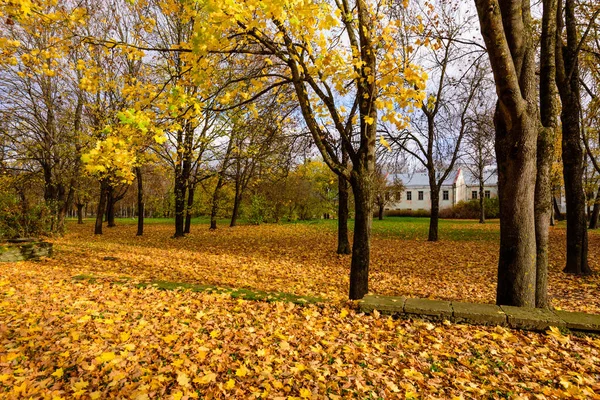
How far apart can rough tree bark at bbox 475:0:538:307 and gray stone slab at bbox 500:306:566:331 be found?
11.5 inches

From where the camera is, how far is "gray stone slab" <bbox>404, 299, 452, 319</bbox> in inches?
155

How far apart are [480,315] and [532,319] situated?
1.68ft

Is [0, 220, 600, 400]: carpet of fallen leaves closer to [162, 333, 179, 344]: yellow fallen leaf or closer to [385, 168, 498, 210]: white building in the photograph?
[162, 333, 179, 344]: yellow fallen leaf

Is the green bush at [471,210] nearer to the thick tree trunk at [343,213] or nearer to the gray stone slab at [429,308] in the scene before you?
the thick tree trunk at [343,213]

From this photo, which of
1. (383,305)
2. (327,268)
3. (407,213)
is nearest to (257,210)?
(327,268)

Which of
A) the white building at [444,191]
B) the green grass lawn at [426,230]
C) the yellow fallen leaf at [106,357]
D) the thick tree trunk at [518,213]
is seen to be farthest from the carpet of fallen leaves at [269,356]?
the white building at [444,191]

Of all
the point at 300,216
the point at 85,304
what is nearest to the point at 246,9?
the point at 85,304

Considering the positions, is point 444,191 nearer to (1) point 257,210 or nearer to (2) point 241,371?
(1) point 257,210

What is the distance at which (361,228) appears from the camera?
200 inches

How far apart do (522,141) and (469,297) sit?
3399 millimetres

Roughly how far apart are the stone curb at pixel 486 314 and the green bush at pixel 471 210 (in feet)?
120

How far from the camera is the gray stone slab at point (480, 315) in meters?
3.76

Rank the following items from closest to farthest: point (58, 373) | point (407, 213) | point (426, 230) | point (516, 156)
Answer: point (58, 373) → point (516, 156) → point (426, 230) → point (407, 213)

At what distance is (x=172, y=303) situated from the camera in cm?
485
